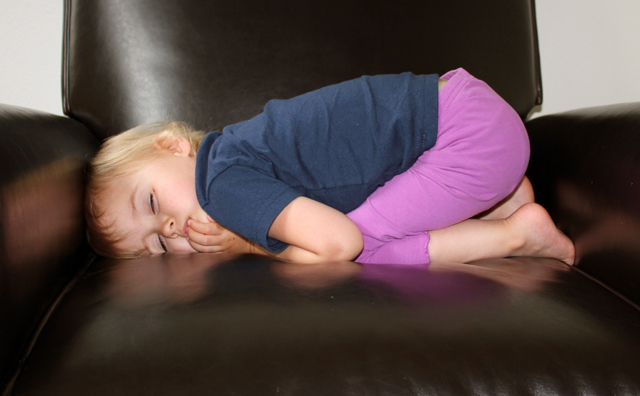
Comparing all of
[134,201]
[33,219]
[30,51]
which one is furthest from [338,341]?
[30,51]

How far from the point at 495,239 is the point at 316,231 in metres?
0.35

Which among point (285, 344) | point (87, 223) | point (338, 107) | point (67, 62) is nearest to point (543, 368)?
point (285, 344)

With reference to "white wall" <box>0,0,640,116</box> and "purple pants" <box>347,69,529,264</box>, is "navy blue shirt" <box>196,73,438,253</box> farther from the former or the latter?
"white wall" <box>0,0,640,116</box>

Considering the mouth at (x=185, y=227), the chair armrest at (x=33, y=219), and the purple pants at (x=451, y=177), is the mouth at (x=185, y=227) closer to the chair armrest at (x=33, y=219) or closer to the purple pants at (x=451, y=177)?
the chair armrest at (x=33, y=219)

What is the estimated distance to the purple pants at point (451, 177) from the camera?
0.82 metres

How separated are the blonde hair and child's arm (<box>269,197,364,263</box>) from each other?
0.35 meters

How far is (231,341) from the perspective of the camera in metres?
0.46

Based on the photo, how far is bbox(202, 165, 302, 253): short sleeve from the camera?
2.53 ft

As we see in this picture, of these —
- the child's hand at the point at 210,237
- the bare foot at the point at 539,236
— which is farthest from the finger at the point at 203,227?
the bare foot at the point at 539,236

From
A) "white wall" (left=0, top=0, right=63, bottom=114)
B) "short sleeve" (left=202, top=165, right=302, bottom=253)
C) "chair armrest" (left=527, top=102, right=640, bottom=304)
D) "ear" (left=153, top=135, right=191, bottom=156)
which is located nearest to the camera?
"chair armrest" (left=527, top=102, right=640, bottom=304)

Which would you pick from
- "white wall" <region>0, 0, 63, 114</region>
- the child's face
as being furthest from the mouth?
"white wall" <region>0, 0, 63, 114</region>

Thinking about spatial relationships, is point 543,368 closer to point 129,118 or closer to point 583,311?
point 583,311

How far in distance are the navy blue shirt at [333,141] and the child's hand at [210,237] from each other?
3.9 inches

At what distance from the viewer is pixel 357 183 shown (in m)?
0.87
